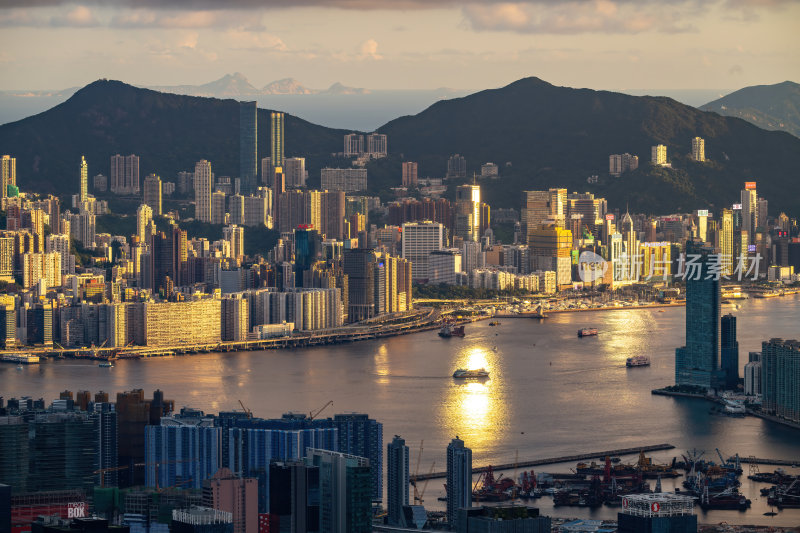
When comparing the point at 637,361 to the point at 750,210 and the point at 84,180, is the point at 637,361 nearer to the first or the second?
the point at 750,210

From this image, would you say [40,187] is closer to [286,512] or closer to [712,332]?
[712,332]

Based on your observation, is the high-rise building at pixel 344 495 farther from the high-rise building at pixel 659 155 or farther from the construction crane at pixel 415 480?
Answer: the high-rise building at pixel 659 155

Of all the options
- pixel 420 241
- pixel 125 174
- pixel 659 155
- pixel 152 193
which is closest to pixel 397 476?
pixel 420 241

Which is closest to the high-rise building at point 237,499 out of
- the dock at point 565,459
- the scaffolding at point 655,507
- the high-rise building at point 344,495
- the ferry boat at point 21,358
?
the high-rise building at point 344,495

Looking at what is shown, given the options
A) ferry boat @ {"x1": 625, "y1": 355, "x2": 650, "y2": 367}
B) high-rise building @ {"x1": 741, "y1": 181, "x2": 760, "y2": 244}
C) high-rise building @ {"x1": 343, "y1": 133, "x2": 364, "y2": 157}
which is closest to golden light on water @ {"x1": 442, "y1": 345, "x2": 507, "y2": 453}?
ferry boat @ {"x1": 625, "y1": 355, "x2": 650, "y2": 367}

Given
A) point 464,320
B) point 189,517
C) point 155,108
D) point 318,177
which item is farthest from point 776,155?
point 189,517
